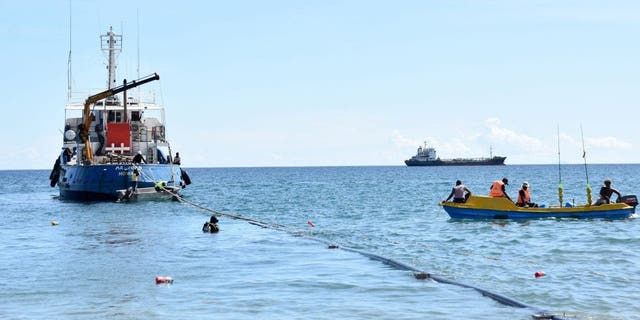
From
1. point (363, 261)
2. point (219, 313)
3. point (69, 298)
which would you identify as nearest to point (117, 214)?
point (363, 261)

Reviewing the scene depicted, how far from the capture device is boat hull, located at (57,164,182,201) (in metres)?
48.6

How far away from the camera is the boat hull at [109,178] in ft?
159

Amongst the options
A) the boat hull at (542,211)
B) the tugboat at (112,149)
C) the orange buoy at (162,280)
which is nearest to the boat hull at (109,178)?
the tugboat at (112,149)

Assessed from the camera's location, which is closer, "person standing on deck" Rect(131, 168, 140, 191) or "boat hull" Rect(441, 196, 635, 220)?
"boat hull" Rect(441, 196, 635, 220)

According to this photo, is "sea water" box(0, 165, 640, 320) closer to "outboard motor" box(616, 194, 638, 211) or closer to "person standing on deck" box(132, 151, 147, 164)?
"outboard motor" box(616, 194, 638, 211)

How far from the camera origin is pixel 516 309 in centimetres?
1420

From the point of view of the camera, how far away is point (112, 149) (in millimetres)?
53938

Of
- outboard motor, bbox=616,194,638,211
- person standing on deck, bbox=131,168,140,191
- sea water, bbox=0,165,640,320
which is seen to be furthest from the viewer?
person standing on deck, bbox=131,168,140,191

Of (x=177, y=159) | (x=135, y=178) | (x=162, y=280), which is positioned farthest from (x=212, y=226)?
(x=177, y=159)

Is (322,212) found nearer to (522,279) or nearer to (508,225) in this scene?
(508,225)

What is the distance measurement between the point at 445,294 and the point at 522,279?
3.04 meters

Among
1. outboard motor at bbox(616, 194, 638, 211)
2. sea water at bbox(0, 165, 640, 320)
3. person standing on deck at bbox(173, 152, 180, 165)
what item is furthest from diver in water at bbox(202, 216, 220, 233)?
person standing on deck at bbox(173, 152, 180, 165)

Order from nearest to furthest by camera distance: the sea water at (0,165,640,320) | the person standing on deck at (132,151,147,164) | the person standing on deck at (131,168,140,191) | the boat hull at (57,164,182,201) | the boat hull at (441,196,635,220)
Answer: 1. the sea water at (0,165,640,320)
2. the boat hull at (441,196,635,220)
3. the person standing on deck at (131,168,140,191)
4. the boat hull at (57,164,182,201)
5. the person standing on deck at (132,151,147,164)

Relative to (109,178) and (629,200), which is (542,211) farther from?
(109,178)
